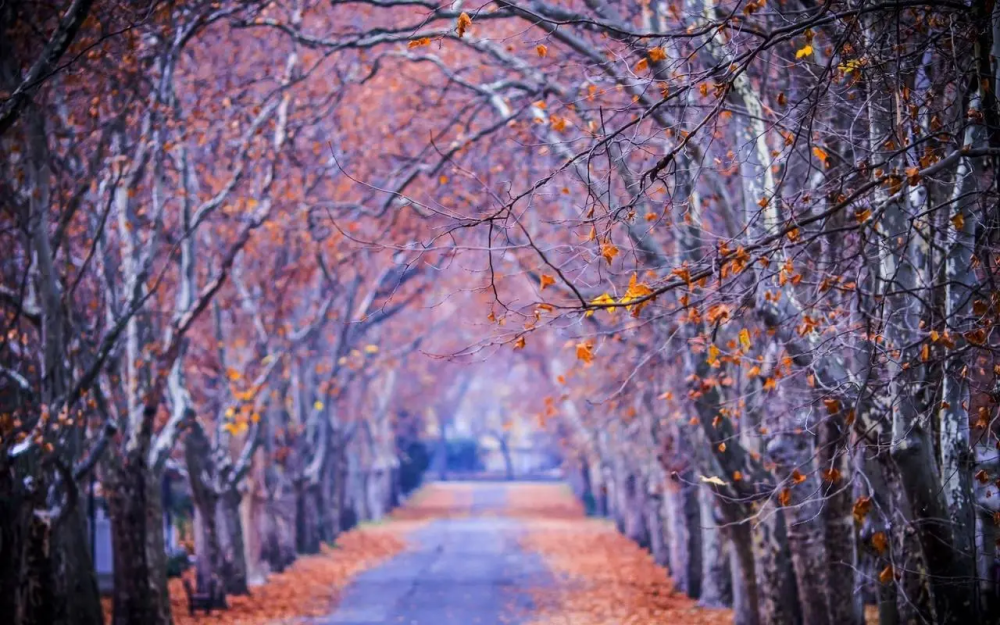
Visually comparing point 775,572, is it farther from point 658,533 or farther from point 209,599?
point 658,533

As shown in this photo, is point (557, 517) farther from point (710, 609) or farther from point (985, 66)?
point (985, 66)

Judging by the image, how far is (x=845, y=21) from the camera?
737 centimetres

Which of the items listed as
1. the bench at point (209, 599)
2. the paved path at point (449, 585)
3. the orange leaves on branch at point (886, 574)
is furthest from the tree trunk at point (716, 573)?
the orange leaves on branch at point (886, 574)

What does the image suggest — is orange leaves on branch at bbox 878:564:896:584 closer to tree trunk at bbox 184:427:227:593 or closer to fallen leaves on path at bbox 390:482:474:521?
tree trunk at bbox 184:427:227:593

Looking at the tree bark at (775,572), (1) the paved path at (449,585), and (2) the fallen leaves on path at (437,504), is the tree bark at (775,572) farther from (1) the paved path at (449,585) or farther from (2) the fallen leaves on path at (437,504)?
(2) the fallen leaves on path at (437,504)

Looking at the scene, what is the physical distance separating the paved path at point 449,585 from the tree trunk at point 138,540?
128 inches

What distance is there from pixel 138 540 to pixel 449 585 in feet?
26.2

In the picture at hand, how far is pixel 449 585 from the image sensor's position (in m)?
20.4

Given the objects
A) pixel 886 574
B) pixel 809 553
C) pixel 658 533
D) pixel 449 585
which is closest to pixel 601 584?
pixel 449 585

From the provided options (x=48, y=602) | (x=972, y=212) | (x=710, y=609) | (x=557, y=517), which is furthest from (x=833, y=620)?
(x=557, y=517)

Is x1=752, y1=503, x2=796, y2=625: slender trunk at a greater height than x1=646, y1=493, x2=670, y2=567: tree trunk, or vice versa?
x1=752, y1=503, x2=796, y2=625: slender trunk

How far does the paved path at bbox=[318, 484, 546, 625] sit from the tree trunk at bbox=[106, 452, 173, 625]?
3242mm

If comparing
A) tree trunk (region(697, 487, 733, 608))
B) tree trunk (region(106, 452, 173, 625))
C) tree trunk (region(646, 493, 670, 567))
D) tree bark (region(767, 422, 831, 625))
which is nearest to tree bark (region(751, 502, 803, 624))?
tree bark (region(767, 422, 831, 625))

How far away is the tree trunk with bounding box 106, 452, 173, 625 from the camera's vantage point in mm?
13539
